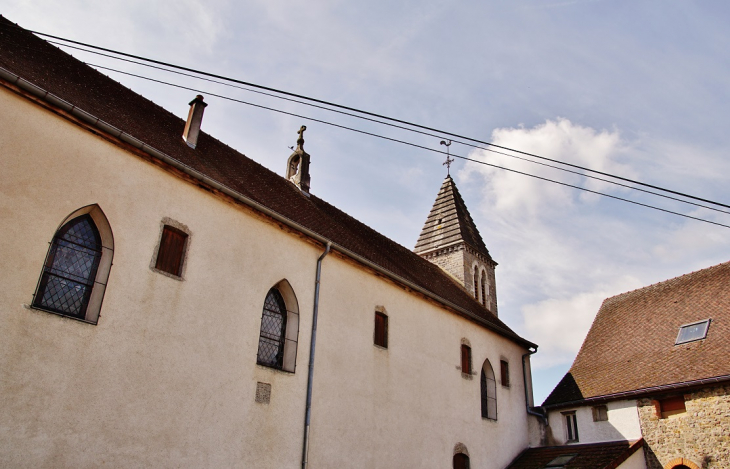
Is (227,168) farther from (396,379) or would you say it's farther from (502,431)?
(502,431)

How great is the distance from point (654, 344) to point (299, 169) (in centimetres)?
1233

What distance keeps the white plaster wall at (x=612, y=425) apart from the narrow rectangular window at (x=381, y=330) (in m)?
7.33

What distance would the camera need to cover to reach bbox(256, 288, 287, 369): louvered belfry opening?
456 inches

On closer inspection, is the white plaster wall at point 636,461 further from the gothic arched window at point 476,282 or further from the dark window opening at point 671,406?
the gothic arched window at point 476,282

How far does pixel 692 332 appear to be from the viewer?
16.8m

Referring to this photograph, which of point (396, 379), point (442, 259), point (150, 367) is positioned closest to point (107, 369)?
point (150, 367)

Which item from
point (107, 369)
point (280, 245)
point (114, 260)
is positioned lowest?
point (107, 369)

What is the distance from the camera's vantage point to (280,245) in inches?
489

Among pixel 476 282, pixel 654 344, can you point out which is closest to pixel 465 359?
pixel 654 344

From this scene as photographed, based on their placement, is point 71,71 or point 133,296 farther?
point 71,71

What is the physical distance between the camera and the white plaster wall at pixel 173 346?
8.04 m

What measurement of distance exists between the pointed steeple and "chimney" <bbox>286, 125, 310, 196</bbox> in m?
9.09

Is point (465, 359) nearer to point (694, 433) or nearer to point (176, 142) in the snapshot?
point (694, 433)

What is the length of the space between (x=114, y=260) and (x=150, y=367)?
1855mm
